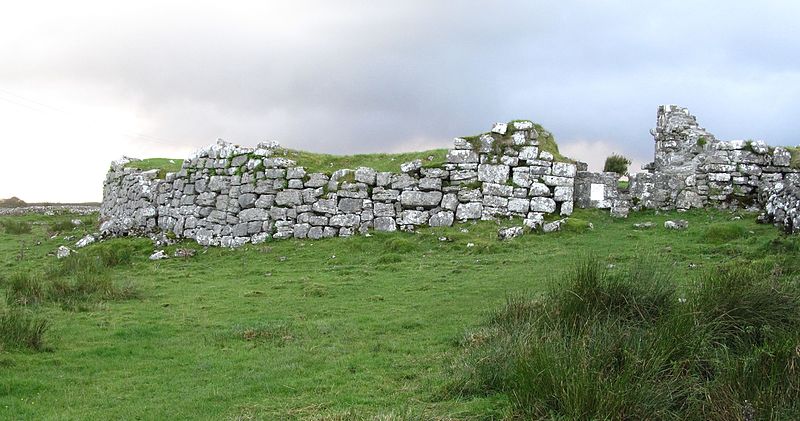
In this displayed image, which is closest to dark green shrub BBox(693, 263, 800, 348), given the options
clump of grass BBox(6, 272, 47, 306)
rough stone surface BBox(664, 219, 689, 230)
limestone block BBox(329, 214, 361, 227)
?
rough stone surface BBox(664, 219, 689, 230)

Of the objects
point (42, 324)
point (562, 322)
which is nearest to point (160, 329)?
point (42, 324)

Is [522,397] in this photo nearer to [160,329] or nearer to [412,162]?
[160,329]

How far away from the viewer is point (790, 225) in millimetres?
14547

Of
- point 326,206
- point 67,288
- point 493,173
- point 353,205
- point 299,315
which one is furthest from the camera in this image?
point 326,206

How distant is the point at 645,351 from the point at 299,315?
21.3 feet

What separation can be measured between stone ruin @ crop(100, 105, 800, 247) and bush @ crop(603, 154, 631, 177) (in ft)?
34.2

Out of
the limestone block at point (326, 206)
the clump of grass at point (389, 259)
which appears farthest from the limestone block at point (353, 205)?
the clump of grass at point (389, 259)

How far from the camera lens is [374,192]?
2038 centimetres

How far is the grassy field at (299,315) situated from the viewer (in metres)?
7.30

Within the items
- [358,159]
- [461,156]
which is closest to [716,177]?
[461,156]

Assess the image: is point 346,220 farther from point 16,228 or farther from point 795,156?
point 16,228

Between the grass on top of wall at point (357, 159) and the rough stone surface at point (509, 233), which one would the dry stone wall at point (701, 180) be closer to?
the rough stone surface at point (509, 233)

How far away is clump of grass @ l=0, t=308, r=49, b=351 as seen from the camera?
9172 mm

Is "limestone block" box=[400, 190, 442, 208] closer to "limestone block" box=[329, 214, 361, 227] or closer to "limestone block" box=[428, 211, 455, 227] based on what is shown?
"limestone block" box=[428, 211, 455, 227]
